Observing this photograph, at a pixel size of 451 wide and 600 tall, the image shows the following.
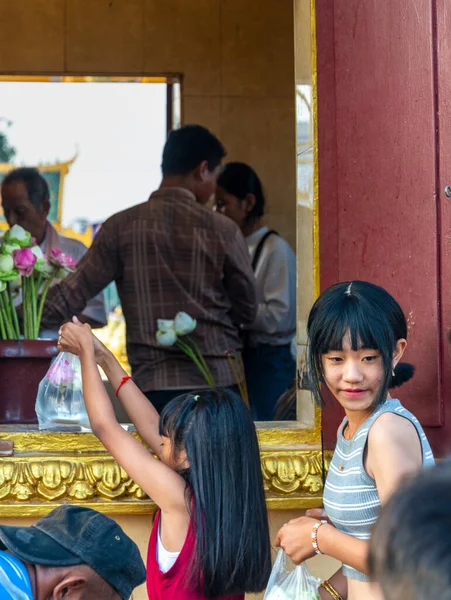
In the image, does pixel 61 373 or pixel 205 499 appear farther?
pixel 61 373

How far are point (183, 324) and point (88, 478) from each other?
71 cm

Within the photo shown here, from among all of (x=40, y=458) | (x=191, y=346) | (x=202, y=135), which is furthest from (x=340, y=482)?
(x=202, y=135)

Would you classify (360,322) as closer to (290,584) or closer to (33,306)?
(290,584)

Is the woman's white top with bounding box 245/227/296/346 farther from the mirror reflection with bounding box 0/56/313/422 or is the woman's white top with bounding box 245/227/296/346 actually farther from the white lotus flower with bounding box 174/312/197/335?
the white lotus flower with bounding box 174/312/197/335

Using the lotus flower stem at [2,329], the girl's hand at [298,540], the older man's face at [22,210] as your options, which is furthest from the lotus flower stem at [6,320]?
the older man's face at [22,210]

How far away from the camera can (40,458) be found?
263cm

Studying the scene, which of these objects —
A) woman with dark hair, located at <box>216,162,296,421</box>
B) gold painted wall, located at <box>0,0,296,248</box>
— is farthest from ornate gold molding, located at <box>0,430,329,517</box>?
gold painted wall, located at <box>0,0,296,248</box>

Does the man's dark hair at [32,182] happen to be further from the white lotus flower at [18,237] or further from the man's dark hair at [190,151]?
the white lotus flower at [18,237]

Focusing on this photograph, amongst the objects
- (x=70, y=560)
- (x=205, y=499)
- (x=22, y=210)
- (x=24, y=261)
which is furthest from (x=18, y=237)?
(x=22, y=210)

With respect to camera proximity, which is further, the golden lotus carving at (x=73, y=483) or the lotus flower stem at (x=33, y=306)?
the lotus flower stem at (x=33, y=306)

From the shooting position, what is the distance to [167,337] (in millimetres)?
3205

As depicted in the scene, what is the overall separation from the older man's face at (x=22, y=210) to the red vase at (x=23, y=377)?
7.33 ft

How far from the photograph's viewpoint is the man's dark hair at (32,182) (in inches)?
206

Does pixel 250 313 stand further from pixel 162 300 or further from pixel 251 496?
pixel 251 496
